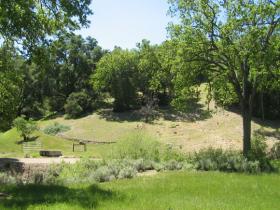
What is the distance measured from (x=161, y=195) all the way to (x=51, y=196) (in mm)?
3056

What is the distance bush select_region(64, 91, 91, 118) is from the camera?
220ft

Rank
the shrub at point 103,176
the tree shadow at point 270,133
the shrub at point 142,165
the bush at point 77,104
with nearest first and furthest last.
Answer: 1. the shrub at point 103,176
2. the shrub at point 142,165
3. the tree shadow at point 270,133
4. the bush at point 77,104

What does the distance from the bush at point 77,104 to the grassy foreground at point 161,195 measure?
167 ft

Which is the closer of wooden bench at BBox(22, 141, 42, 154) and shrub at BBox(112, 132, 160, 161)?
shrub at BBox(112, 132, 160, 161)

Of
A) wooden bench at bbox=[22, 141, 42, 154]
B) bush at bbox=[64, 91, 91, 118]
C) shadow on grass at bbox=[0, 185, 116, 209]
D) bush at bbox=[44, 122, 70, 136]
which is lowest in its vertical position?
wooden bench at bbox=[22, 141, 42, 154]

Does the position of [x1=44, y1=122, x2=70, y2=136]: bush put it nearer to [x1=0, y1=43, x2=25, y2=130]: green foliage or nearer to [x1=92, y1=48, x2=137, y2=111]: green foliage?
[x1=92, y1=48, x2=137, y2=111]: green foliage

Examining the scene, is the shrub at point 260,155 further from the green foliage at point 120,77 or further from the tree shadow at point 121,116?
the green foliage at point 120,77

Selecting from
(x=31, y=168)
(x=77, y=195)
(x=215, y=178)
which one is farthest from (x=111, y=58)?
(x=77, y=195)

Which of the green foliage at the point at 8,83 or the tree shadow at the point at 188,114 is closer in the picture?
the green foliage at the point at 8,83

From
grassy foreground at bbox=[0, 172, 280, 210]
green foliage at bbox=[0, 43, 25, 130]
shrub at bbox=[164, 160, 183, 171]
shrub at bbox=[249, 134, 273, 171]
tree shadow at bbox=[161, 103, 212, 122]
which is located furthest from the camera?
tree shadow at bbox=[161, 103, 212, 122]

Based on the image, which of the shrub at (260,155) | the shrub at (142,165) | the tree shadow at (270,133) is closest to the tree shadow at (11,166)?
the shrub at (142,165)

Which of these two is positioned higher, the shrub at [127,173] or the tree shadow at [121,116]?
the tree shadow at [121,116]

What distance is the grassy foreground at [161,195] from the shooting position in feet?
35.8

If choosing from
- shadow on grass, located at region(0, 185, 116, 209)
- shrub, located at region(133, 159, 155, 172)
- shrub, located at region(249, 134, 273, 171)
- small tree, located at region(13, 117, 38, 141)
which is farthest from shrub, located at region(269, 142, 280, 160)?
small tree, located at region(13, 117, 38, 141)
